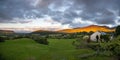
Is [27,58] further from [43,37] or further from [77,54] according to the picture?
[43,37]

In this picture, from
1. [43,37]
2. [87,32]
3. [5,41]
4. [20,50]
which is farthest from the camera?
[87,32]

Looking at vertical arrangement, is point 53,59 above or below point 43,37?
below

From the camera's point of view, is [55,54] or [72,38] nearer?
[55,54]

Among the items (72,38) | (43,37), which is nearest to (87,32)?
(72,38)

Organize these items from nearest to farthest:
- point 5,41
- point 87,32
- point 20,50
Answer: point 20,50, point 5,41, point 87,32

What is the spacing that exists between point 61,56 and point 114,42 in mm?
5922

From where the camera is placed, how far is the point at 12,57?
24609 mm

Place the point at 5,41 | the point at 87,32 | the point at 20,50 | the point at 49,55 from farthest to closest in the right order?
the point at 87,32 → the point at 5,41 → the point at 20,50 → the point at 49,55

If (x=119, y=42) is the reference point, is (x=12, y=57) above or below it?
below

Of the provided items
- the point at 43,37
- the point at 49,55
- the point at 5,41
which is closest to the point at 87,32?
the point at 43,37

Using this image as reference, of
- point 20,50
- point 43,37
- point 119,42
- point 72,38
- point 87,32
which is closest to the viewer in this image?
point 119,42

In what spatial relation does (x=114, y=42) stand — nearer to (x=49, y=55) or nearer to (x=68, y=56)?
(x=68, y=56)

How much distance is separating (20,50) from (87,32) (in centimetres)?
3009

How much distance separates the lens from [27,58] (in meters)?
24.2
